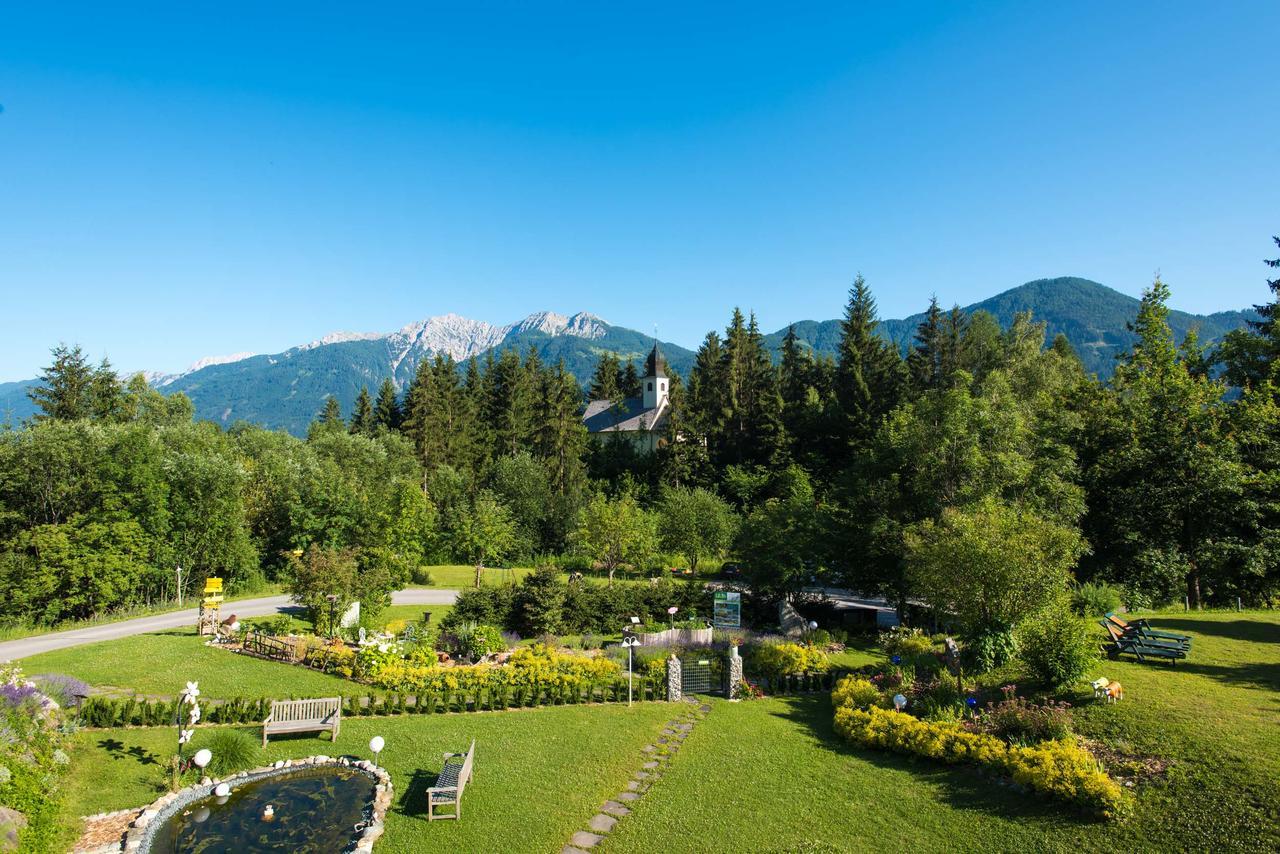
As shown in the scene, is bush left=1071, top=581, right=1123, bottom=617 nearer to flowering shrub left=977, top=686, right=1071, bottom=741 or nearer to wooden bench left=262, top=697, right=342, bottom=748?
flowering shrub left=977, top=686, right=1071, bottom=741

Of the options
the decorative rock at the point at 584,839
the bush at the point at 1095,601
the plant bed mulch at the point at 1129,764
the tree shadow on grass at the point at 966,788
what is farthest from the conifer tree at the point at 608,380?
the decorative rock at the point at 584,839

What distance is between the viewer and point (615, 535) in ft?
120

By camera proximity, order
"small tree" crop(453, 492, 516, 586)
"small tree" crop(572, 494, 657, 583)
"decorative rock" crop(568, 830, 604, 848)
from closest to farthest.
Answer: "decorative rock" crop(568, 830, 604, 848), "small tree" crop(453, 492, 516, 586), "small tree" crop(572, 494, 657, 583)

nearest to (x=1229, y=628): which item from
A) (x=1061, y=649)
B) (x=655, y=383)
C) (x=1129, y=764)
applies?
(x=1061, y=649)

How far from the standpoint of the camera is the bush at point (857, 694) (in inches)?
632

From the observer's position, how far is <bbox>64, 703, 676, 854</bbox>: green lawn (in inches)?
425

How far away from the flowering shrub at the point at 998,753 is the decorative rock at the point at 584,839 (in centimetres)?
685

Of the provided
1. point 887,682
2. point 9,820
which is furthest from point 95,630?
point 887,682

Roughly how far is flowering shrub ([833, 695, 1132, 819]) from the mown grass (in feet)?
0.91

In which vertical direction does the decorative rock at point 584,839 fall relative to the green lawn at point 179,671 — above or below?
below

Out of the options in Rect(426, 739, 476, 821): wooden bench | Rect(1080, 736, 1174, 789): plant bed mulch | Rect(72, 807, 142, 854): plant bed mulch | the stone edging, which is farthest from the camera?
Rect(426, 739, 476, 821): wooden bench

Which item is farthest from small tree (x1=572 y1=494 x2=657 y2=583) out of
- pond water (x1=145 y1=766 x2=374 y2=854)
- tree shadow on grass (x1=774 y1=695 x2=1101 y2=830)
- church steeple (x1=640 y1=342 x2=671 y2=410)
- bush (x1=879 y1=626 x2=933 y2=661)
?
church steeple (x1=640 y1=342 x2=671 y2=410)

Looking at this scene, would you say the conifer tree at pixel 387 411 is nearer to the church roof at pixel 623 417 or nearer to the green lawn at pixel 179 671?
the church roof at pixel 623 417

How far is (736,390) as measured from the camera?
58.6 metres
